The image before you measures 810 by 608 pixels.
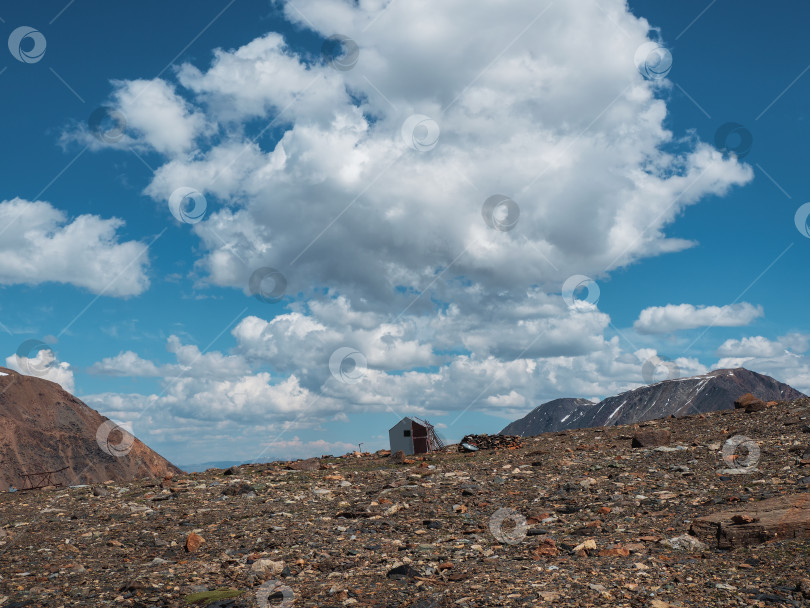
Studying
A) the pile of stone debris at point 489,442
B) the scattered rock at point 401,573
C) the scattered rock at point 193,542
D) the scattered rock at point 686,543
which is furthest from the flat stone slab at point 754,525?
the pile of stone debris at point 489,442

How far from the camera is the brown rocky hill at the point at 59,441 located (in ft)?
332

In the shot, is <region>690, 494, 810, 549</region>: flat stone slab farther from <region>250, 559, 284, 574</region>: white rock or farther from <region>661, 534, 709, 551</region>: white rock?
<region>250, 559, 284, 574</region>: white rock

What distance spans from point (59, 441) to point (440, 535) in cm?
11725

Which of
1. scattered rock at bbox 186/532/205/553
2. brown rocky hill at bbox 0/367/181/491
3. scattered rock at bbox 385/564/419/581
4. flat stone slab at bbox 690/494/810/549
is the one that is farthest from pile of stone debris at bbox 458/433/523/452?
brown rocky hill at bbox 0/367/181/491

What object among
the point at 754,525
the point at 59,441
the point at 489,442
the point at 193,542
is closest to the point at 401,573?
the point at 193,542

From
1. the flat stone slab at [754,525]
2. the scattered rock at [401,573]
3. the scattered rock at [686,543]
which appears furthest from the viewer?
the scattered rock at [686,543]

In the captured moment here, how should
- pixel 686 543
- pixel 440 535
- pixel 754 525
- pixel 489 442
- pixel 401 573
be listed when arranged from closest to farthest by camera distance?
pixel 401 573, pixel 754 525, pixel 686 543, pixel 440 535, pixel 489 442

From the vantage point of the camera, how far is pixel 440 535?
1102 cm

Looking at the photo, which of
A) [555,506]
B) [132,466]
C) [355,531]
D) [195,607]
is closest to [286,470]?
[355,531]

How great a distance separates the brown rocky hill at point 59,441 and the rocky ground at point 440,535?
95570mm

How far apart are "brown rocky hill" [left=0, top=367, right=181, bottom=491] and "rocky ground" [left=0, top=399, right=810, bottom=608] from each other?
314 ft

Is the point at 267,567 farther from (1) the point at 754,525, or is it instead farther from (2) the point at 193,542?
(1) the point at 754,525

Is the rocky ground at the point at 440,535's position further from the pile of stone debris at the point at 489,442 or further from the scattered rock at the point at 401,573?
the pile of stone debris at the point at 489,442

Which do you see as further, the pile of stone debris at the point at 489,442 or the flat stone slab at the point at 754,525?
the pile of stone debris at the point at 489,442
